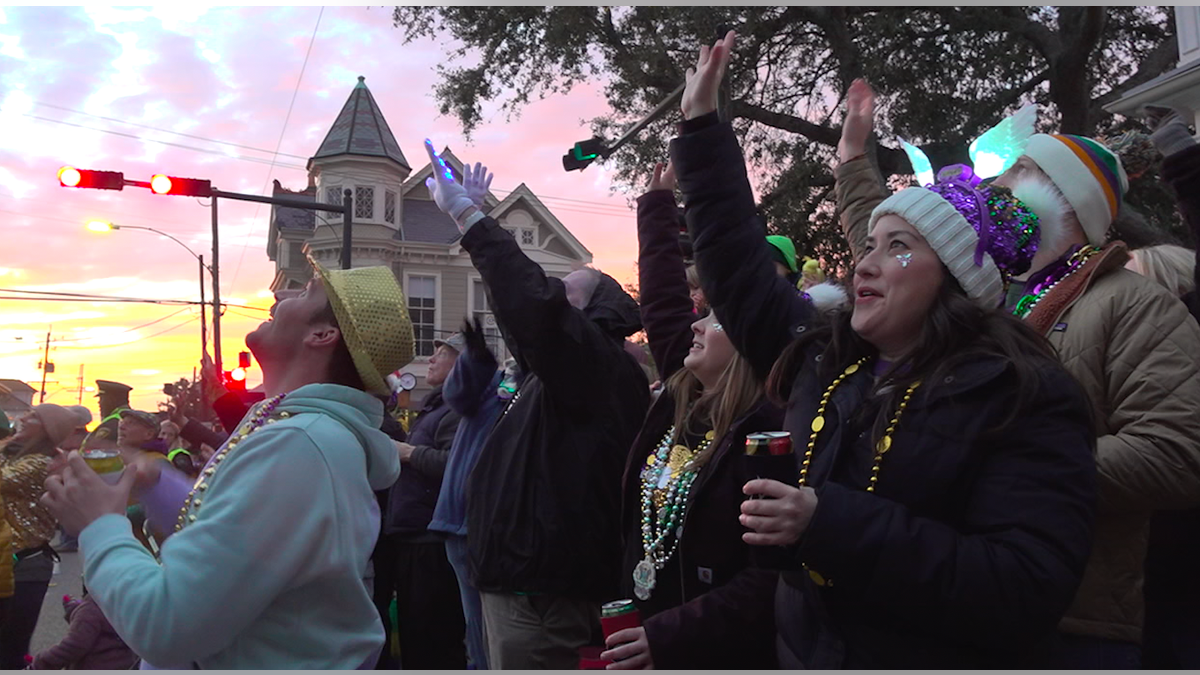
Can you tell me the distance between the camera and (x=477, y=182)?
12.6 feet

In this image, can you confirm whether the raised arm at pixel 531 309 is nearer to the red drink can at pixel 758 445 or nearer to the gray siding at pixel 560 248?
the red drink can at pixel 758 445

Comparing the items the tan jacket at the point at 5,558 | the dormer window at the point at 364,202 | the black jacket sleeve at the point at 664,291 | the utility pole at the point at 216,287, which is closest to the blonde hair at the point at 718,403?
the black jacket sleeve at the point at 664,291

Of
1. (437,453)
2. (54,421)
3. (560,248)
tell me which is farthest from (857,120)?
(560,248)

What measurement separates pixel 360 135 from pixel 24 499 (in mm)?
26115

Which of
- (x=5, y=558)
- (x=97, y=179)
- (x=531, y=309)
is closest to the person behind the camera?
(x=531, y=309)

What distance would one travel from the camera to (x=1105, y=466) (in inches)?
89.3

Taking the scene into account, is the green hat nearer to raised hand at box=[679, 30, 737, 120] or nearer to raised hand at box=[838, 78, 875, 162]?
raised hand at box=[838, 78, 875, 162]

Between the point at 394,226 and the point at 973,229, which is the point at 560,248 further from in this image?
the point at 973,229

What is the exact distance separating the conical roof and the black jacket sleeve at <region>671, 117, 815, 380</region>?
27.9m

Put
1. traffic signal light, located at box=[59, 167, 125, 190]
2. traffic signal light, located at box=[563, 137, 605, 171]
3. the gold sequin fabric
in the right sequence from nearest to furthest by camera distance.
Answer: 1. the gold sequin fabric
2. traffic signal light, located at box=[563, 137, 605, 171]
3. traffic signal light, located at box=[59, 167, 125, 190]

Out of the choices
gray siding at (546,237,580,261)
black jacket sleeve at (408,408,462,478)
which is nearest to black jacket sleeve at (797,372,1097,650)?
black jacket sleeve at (408,408,462,478)

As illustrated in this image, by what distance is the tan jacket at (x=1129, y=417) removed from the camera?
7.40 feet

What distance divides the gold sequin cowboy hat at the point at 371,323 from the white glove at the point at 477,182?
1.30m

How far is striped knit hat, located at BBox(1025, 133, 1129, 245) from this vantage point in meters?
2.75
